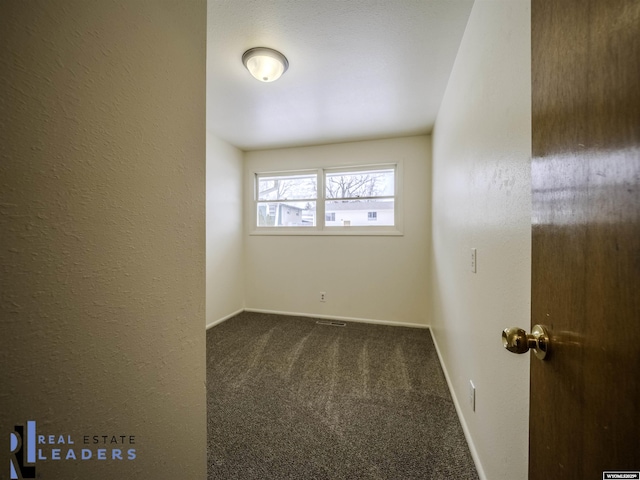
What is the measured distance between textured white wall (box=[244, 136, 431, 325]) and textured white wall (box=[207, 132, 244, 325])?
15cm

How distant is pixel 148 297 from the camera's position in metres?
0.65

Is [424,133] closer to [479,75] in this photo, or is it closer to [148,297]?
[479,75]

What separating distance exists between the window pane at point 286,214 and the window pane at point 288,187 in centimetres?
10

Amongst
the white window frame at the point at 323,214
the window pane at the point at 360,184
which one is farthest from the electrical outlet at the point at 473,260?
the window pane at the point at 360,184

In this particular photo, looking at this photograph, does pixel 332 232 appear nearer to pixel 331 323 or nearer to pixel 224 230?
pixel 331 323

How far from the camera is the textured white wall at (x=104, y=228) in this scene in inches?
16.5

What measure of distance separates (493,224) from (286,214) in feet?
9.60

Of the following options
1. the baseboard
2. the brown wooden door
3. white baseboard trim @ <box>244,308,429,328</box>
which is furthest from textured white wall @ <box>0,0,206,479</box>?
white baseboard trim @ <box>244,308,429,328</box>

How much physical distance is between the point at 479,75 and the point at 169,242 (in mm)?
1617

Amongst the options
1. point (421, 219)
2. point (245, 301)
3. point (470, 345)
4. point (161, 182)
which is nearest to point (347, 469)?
point (470, 345)

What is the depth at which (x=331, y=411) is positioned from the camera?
1.61 m

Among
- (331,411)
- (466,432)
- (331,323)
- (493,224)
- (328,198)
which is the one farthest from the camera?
(328,198)

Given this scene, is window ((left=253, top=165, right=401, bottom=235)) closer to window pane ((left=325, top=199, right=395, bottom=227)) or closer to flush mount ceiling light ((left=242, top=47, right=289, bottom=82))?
window pane ((left=325, top=199, right=395, bottom=227))

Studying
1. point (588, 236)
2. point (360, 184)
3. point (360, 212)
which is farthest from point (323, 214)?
point (588, 236)
